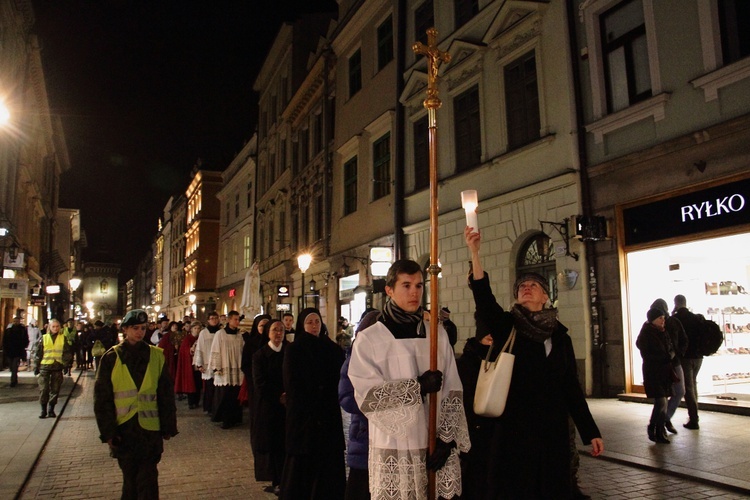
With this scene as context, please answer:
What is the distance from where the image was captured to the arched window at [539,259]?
14.1m

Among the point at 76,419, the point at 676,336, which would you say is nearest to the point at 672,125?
the point at 676,336

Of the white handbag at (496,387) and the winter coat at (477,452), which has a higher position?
the white handbag at (496,387)

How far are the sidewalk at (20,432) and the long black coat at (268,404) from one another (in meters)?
2.63

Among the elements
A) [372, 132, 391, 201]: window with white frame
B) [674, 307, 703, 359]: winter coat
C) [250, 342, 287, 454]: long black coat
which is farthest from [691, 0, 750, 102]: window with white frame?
[372, 132, 391, 201]: window with white frame

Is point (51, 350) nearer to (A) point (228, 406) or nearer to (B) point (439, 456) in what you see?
(A) point (228, 406)

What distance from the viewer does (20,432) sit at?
10.5 metres

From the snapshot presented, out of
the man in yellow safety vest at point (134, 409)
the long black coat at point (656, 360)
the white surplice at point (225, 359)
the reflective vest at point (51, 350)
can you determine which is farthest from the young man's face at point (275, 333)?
the reflective vest at point (51, 350)

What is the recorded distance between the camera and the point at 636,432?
29.9 feet

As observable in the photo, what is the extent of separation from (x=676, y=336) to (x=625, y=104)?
538 centimetres

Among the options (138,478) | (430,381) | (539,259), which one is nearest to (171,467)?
(138,478)

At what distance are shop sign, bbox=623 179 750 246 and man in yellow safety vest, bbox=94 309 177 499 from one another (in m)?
9.31

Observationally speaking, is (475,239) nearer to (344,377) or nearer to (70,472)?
(344,377)

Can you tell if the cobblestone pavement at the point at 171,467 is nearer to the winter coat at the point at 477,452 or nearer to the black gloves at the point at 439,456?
the winter coat at the point at 477,452

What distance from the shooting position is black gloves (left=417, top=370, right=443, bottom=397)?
11.1 ft
